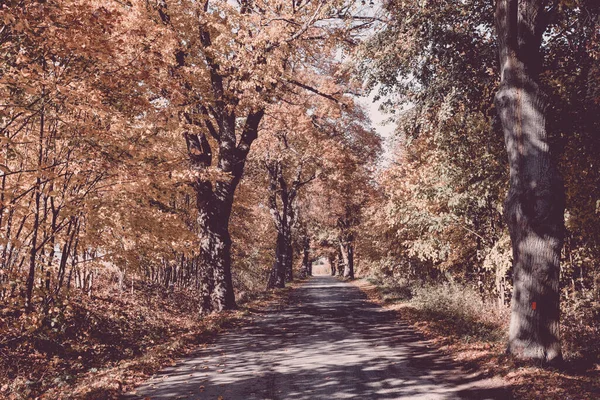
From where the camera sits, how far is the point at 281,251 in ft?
97.7

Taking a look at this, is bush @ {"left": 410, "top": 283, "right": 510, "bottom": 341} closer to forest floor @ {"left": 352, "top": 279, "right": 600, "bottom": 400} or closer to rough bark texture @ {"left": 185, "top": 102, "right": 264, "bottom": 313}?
forest floor @ {"left": 352, "top": 279, "right": 600, "bottom": 400}

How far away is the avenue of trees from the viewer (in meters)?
6.97

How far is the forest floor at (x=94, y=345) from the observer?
666 centimetres

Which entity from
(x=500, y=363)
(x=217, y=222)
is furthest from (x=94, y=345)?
(x=500, y=363)

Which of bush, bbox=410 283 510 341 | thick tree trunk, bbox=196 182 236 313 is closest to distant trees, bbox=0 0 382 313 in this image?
thick tree trunk, bbox=196 182 236 313

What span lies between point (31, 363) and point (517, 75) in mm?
10453

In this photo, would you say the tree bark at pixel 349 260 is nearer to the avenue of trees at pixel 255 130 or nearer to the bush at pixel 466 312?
the avenue of trees at pixel 255 130

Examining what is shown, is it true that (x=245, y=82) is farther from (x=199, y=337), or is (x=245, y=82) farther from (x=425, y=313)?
(x=425, y=313)

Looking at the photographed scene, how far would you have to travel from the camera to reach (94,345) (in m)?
9.45

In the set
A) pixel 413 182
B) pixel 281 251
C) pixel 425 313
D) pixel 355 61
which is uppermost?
pixel 355 61

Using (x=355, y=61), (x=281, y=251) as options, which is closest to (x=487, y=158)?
(x=355, y=61)

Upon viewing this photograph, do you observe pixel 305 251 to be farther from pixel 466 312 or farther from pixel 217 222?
pixel 466 312

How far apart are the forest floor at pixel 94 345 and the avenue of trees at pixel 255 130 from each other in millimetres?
377

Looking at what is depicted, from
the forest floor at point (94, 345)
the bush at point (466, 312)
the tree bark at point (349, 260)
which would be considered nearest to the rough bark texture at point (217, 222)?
the forest floor at point (94, 345)
